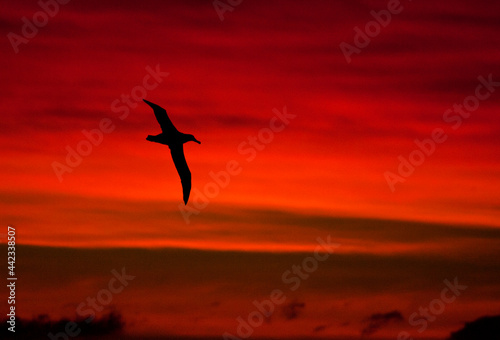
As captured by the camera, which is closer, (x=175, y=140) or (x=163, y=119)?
(x=163, y=119)

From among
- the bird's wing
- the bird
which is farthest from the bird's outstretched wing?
the bird's wing

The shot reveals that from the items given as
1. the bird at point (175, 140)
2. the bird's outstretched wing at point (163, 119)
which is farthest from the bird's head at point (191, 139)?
the bird's outstretched wing at point (163, 119)

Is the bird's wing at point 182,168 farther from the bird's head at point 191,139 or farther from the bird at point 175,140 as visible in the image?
the bird's head at point 191,139

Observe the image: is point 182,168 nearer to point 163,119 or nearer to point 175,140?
point 175,140

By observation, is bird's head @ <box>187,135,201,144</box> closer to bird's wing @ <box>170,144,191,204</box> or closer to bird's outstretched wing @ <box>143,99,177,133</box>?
bird's wing @ <box>170,144,191,204</box>

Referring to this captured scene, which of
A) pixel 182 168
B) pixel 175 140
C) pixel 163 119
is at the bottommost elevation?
pixel 182 168

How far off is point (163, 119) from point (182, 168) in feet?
10.6

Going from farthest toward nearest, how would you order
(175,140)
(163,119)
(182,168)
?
(182,168), (175,140), (163,119)

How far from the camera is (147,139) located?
42594mm

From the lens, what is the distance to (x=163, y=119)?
4197 centimetres

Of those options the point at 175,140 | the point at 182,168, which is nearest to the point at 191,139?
the point at 175,140

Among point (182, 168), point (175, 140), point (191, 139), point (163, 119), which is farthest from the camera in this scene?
point (182, 168)

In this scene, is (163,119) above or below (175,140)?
above

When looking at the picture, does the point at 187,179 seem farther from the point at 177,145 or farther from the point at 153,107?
the point at 153,107
